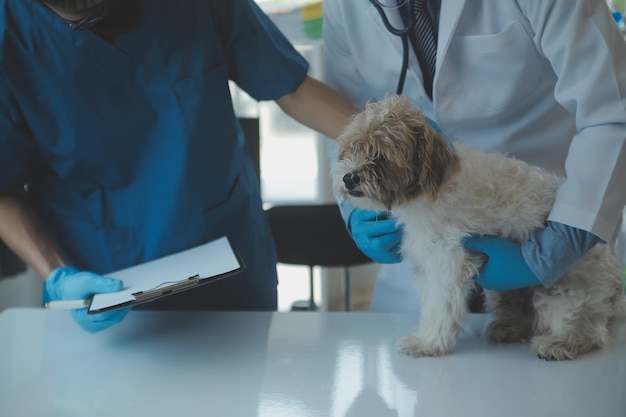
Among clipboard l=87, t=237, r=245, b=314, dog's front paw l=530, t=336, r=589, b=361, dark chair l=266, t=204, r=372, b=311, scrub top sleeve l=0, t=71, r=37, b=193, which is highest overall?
scrub top sleeve l=0, t=71, r=37, b=193

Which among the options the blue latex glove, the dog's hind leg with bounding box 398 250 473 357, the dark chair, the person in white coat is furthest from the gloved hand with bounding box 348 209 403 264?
the dark chair

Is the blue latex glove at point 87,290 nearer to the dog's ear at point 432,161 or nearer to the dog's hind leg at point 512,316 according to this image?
the dog's ear at point 432,161

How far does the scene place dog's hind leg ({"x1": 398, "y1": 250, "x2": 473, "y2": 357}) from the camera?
125cm

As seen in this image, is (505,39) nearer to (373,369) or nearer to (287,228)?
(373,369)

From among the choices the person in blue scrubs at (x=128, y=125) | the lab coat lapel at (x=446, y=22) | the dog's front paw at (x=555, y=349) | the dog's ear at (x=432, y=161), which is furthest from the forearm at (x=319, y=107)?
the dog's front paw at (x=555, y=349)

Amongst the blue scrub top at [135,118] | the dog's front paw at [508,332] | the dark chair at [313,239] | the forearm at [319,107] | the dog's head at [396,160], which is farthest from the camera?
the dark chair at [313,239]

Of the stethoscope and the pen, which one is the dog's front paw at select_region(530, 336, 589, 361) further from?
the pen

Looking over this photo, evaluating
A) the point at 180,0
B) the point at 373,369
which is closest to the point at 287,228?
the point at 180,0

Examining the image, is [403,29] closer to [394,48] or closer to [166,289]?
[394,48]

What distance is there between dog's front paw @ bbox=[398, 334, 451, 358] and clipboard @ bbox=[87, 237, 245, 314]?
0.33 meters

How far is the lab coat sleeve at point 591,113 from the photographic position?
1177mm

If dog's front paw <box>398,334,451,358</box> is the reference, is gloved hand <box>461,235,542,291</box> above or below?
above

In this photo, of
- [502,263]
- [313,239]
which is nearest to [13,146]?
[502,263]

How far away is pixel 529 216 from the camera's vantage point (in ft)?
4.03
